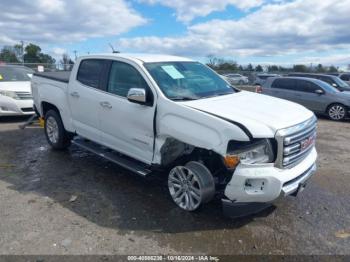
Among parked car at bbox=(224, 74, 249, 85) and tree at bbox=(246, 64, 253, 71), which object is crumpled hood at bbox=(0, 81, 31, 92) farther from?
tree at bbox=(246, 64, 253, 71)

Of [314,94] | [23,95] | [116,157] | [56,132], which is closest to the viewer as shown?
[116,157]

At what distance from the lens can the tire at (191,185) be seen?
400cm

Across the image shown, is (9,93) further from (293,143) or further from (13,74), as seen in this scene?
(293,143)

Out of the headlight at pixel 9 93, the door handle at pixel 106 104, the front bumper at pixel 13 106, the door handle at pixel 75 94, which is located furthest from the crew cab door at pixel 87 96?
the headlight at pixel 9 93

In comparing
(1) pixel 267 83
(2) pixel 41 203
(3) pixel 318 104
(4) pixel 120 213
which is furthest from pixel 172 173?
(1) pixel 267 83

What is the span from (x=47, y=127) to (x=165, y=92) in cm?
356

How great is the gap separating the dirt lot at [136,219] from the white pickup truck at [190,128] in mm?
385

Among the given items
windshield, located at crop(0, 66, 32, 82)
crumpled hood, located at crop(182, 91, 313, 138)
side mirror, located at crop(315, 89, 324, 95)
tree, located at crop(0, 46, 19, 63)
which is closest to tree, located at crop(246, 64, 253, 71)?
tree, located at crop(0, 46, 19, 63)

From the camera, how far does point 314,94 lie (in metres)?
12.9

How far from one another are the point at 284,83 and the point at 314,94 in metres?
1.33

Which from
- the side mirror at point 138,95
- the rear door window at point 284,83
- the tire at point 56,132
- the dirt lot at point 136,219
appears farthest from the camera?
the rear door window at point 284,83

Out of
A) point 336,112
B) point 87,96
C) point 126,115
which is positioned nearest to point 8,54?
point 336,112

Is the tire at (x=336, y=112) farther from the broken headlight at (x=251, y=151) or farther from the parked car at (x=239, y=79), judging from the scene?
the parked car at (x=239, y=79)

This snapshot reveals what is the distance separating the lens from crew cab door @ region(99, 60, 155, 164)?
4.57 metres
